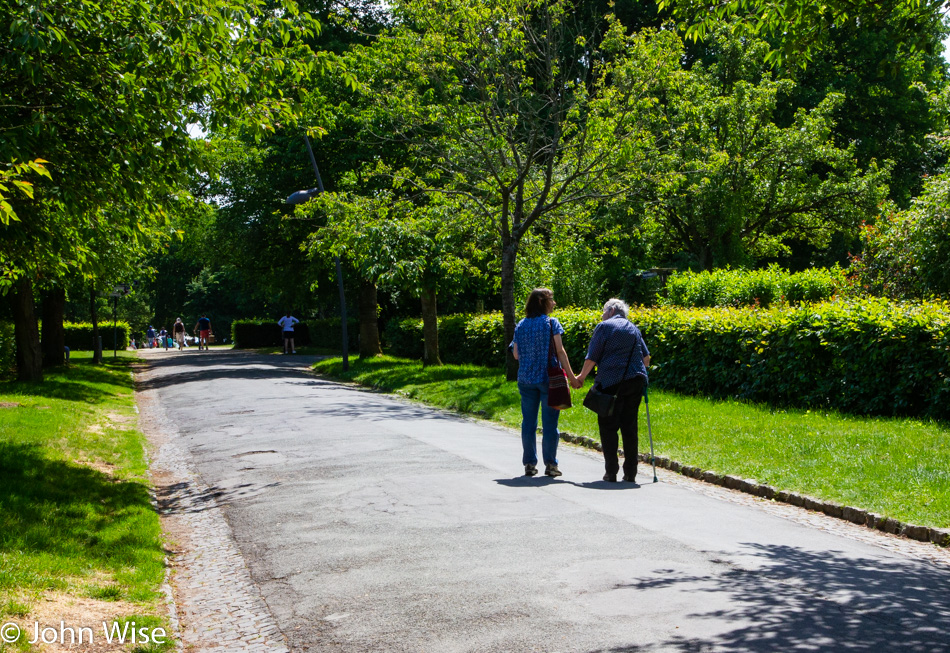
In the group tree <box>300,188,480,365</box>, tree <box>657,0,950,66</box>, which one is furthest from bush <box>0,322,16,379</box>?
tree <box>657,0,950,66</box>

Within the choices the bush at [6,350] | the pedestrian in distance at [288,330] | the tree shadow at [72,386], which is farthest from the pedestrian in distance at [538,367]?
the pedestrian in distance at [288,330]

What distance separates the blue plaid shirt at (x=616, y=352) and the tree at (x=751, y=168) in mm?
21173

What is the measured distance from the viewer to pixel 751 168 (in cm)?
3073

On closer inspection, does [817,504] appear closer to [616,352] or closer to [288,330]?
[616,352]

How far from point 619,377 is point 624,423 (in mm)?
503

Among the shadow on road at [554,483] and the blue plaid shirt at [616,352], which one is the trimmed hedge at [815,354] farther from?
the shadow on road at [554,483]

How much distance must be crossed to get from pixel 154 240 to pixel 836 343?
16380 mm

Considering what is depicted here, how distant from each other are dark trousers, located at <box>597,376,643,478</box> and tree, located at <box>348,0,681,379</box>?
10.6 meters

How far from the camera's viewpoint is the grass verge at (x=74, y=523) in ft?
16.8

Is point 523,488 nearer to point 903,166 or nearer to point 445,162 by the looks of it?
point 445,162

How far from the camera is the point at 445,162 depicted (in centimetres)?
2139

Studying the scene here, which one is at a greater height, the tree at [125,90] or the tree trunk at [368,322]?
the tree at [125,90]

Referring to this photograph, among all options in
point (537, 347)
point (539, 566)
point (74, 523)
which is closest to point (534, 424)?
point (537, 347)

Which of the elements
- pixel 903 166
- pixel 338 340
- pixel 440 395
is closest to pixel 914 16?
pixel 440 395
